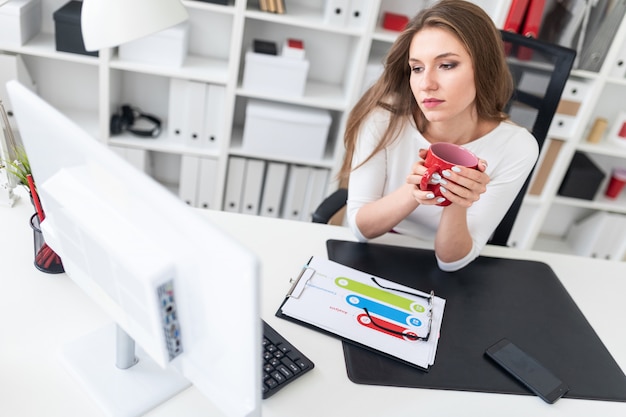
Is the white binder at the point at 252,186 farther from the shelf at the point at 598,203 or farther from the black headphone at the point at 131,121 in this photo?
the shelf at the point at 598,203

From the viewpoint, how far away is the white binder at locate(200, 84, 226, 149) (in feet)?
7.88

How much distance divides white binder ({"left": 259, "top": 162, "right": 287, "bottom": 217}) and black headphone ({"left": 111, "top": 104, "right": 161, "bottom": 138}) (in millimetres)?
537

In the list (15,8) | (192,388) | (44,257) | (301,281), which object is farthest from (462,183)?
(15,8)

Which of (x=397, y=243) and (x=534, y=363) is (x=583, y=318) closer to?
(x=534, y=363)

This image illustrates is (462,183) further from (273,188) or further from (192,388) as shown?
(273,188)

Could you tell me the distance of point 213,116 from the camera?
247cm

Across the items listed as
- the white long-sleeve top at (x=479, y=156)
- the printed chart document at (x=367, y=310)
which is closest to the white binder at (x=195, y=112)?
the white long-sleeve top at (x=479, y=156)

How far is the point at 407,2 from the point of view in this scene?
8.21ft

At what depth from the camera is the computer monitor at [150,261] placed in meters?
0.63

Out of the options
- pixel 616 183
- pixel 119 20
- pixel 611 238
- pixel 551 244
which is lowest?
pixel 551 244

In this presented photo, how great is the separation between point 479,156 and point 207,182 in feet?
4.76

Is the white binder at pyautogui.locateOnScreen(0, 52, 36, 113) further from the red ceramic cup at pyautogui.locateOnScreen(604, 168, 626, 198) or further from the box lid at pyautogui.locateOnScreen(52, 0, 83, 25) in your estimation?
the red ceramic cup at pyautogui.locateOnScreen(604, 168, 626, 198)

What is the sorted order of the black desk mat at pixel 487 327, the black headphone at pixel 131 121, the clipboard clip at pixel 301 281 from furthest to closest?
the black headphone at pixel 131 121 < the clipboard clip at pixel 301 281 < the black desk mat at pixel 487 327

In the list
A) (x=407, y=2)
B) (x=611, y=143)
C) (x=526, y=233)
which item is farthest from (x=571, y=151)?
(x=407, y=2)
